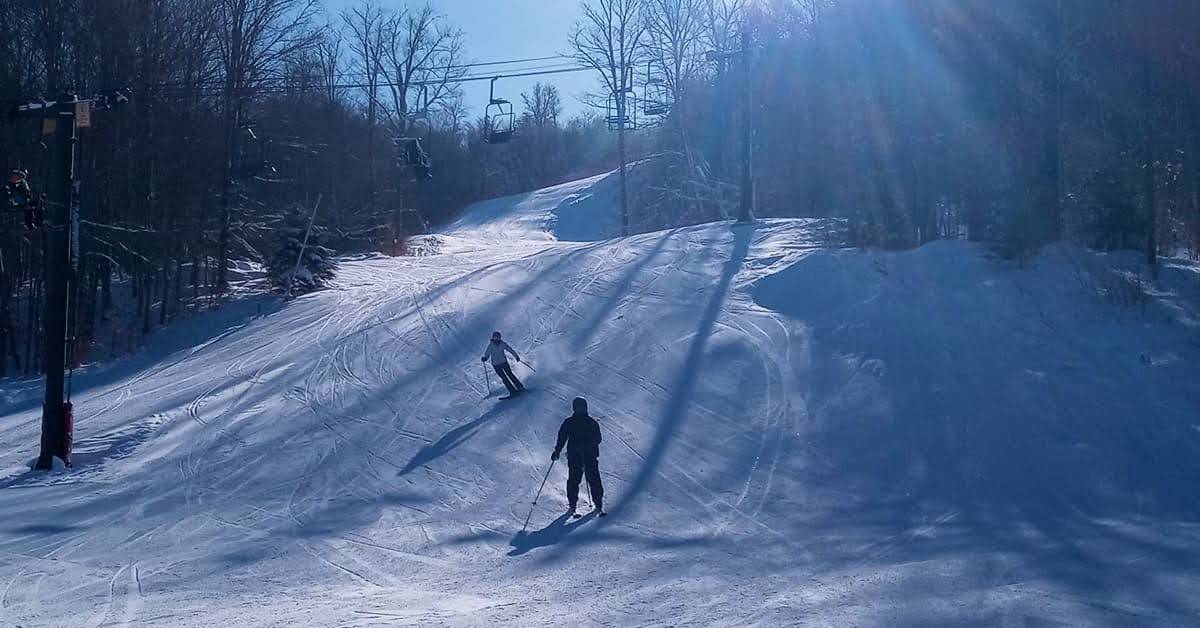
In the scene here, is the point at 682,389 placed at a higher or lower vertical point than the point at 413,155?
lower

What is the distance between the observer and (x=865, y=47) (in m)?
28.8

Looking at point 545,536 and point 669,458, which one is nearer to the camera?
point 545,536

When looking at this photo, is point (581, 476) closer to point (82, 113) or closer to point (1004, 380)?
point (1004, 380)

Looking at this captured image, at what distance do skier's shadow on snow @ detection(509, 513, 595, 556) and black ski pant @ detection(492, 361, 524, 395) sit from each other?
19.6ft

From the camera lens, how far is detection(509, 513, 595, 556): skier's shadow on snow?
512 inches

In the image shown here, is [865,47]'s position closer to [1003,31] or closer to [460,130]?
[1003,31]

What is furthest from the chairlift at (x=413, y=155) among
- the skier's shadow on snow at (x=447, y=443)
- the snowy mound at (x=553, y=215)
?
the skier's shadow on snow at (x=447, y=443)

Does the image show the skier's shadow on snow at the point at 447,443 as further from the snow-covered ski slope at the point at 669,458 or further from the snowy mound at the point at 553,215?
the snowy mound at the point at 553,215

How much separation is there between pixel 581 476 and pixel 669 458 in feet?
9.06

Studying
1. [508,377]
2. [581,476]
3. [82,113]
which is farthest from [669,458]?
[82,113]

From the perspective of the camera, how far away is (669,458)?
16875mm

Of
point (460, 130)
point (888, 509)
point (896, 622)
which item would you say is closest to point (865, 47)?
point (888, 509)

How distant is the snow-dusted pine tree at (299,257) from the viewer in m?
31.2

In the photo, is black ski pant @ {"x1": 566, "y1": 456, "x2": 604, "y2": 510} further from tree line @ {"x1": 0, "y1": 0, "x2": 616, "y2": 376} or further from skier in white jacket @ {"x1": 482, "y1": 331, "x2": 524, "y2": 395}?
tree line @ {"x1": 0, "y1": 0, "x2": 616, "y2": 376}
